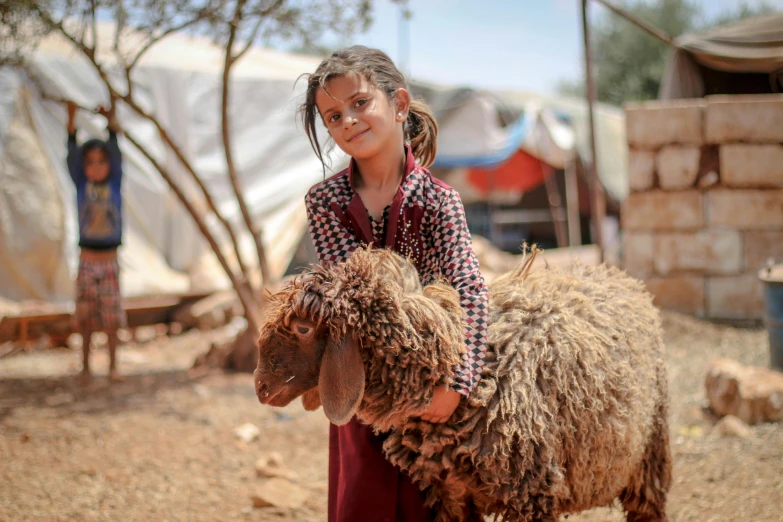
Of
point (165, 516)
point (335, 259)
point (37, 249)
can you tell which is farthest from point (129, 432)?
point (37, 249)

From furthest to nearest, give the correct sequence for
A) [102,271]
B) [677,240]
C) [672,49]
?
[672,49], [677,240], [102,271]

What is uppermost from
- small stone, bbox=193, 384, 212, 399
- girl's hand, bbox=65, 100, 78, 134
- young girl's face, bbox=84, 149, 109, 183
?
A: girl's hand, bbox=65, 100, 78, 134

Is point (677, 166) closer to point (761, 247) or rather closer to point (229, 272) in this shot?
point (761, 247)

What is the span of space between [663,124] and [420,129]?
6291 mm

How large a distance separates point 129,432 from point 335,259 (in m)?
3.39

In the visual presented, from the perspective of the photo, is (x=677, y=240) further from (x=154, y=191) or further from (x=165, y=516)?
(x=154, y=191)

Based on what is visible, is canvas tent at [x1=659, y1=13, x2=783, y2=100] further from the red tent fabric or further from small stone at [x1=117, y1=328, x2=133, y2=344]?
small stone at [x1=117, y1=328, x2=133, y2=344]

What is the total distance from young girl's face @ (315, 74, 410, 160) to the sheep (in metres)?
0.39

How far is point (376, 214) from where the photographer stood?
7.37 ft

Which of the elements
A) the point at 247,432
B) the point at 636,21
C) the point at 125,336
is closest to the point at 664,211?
the point at 636,21

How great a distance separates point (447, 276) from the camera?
212 cm

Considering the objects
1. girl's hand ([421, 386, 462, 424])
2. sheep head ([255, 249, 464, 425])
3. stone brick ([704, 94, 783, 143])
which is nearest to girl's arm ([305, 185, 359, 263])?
sheep head ([255, 249, 464, 425])

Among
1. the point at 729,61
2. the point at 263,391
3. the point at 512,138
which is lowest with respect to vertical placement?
the point at 263,391

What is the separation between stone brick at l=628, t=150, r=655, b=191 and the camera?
8008 millimetres
